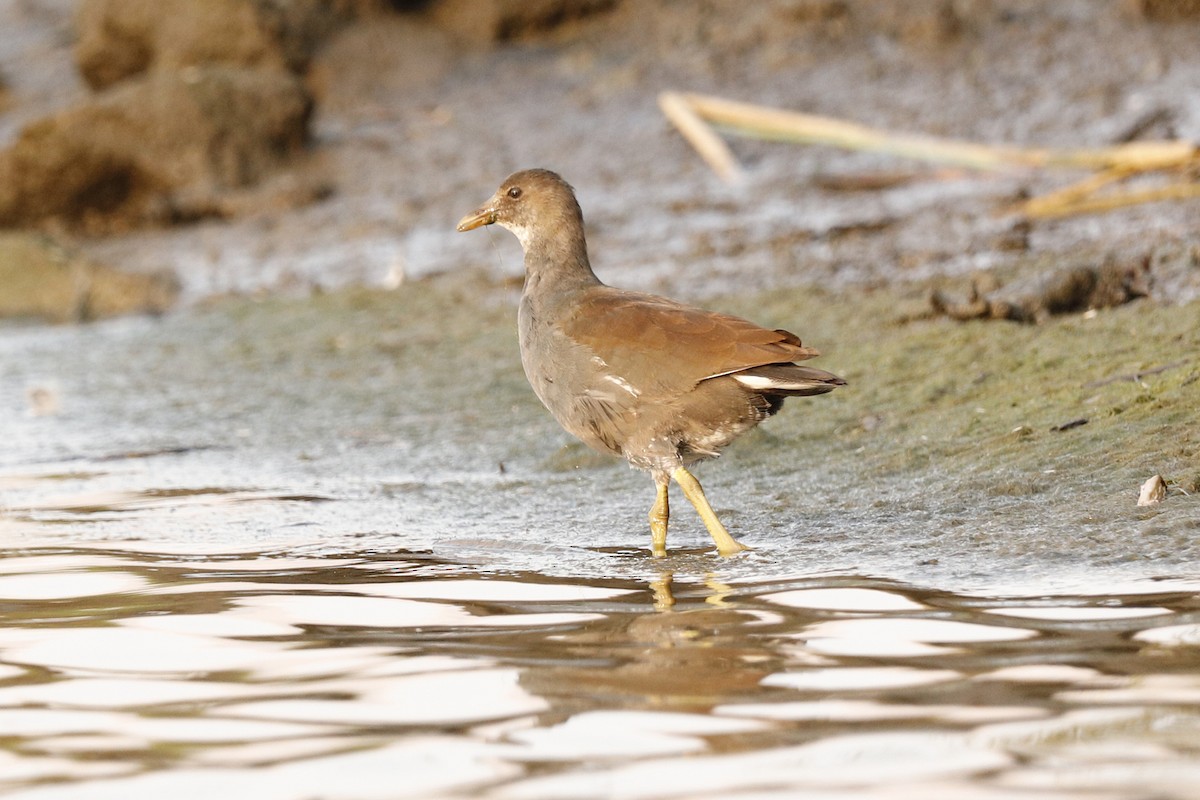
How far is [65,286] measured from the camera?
12.4 metres

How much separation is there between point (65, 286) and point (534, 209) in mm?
7282

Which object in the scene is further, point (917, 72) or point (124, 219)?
point (124, 219)

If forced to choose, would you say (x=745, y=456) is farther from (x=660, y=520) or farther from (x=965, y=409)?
(x=660, y=520)

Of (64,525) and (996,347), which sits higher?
(996,347)

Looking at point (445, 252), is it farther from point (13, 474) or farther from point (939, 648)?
point (939, 648)

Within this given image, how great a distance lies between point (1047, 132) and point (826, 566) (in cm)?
685

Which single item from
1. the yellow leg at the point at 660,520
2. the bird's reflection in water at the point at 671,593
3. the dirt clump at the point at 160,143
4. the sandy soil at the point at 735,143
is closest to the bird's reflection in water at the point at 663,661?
the bird's reflection in water at the point at 671,593

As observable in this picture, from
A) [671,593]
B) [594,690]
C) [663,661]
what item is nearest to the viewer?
[594,690]

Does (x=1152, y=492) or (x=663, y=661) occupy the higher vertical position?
(x=1152, y=492)

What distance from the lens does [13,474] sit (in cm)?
722

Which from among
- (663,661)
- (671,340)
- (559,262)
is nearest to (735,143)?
(559,262)

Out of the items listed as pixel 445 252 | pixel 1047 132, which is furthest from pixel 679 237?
pixel 1047 132

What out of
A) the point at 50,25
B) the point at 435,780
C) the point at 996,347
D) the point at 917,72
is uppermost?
the point at 50,25

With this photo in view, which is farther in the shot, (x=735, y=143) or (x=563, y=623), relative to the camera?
(x=735, y=143)
